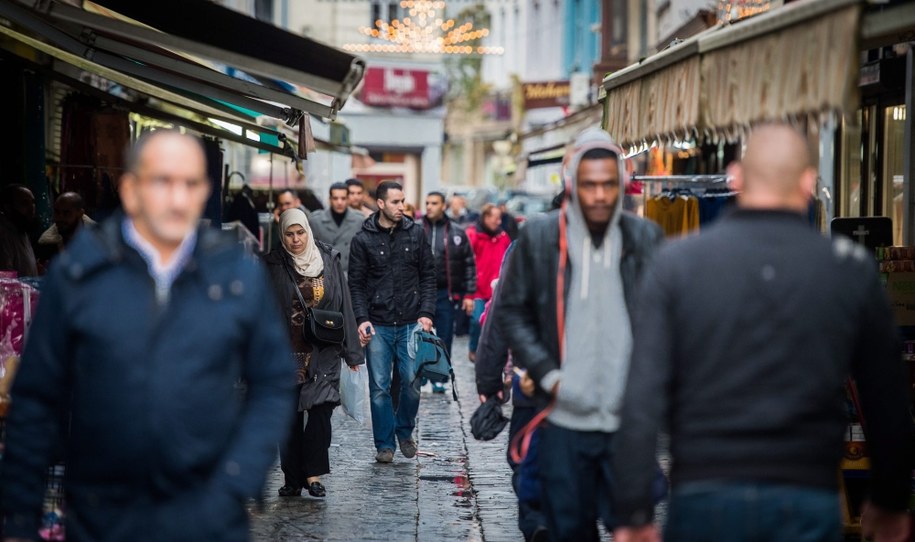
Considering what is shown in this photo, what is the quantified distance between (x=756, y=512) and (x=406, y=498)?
547 centimetres

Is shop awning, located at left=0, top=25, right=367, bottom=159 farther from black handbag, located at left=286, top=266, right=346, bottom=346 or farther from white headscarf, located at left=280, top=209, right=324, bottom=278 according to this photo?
black handbag, located at left=286, top=266, right=346, bottom=346

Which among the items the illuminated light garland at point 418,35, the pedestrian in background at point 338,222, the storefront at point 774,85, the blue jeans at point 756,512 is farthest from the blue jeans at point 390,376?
the illuminated light garland at point 418,35

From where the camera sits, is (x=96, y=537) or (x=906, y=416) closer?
(x=96, y=537)

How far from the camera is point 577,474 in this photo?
5082 mm

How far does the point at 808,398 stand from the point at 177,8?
4.03m

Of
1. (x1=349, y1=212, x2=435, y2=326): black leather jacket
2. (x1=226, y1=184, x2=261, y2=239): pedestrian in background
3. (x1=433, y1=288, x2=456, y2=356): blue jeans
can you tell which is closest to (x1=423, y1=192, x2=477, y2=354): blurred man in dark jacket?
(x1=433, y1=288, x2=456, y2=356): blue jeans

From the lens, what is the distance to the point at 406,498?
8859 mm

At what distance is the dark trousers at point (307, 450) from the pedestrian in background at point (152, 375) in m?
5.06

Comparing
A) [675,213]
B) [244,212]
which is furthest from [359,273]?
[244,212]

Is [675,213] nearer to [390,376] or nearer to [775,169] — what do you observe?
[390,376]

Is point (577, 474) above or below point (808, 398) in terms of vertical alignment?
below

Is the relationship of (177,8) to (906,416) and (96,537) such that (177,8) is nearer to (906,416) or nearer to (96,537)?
(96,537)

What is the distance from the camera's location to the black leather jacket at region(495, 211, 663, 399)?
5.13 meters

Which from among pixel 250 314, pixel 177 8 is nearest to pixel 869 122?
pixel 177 8
